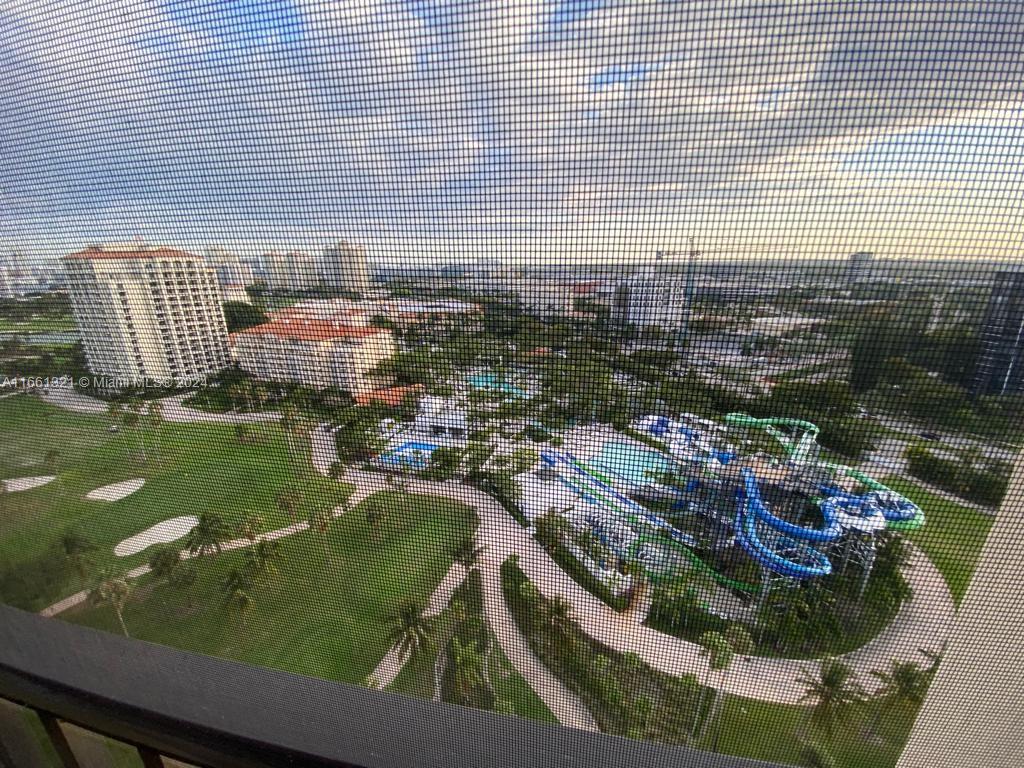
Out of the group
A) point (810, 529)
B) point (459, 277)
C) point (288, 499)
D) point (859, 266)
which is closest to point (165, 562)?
point (288, 499)

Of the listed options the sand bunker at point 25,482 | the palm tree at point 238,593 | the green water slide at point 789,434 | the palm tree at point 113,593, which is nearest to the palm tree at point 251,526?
the palm tree at point 238,593

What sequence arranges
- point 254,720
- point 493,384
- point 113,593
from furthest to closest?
point 113,593 → point 493,384 → point 254,720

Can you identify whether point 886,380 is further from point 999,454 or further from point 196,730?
point 196,730

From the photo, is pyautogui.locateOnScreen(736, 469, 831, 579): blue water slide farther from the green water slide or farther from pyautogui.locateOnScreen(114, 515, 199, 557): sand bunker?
pyautogui.locateOnScreen(114, 515, 199, 557): sand bunker

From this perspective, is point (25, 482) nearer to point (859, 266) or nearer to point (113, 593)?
point (113, 593)

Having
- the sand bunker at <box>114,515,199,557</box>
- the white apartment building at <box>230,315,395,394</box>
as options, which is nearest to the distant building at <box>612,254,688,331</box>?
the white apartment building at <box>230,315,395,394</box>

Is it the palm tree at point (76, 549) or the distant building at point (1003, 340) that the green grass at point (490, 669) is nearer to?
the palm tree at point (76, 549)
